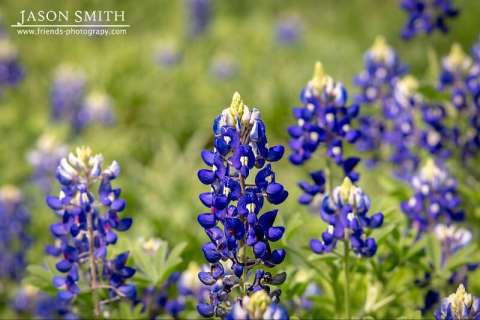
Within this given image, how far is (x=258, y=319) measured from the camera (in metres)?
2.09

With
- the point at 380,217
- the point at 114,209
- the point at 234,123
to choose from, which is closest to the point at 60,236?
the point at 114,209

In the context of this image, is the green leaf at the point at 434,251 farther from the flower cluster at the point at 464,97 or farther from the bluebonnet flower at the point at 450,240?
the flower cluster at the point at 464,97

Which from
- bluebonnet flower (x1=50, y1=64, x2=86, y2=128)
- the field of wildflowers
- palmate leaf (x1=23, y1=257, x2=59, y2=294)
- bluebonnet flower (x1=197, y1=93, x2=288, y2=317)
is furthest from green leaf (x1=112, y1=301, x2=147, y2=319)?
bluebonnet flower (x1=50, y1=64, x2=86, y2=128)

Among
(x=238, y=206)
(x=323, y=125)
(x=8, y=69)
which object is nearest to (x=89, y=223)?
(x=238, y=206)

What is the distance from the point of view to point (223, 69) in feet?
27.6

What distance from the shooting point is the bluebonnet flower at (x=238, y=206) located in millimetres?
2500

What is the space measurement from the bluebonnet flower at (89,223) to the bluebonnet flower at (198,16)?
→ 6828 mm

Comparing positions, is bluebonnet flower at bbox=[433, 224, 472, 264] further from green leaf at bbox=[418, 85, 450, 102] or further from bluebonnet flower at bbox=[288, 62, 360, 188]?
green leaf at bbox=[418, 85, 450, 102]

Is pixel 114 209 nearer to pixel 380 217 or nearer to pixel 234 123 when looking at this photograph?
pixel 234 123

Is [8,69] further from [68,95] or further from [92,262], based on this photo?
[92,262]

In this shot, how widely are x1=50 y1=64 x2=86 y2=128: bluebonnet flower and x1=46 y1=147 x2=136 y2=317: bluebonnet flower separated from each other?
172 inches

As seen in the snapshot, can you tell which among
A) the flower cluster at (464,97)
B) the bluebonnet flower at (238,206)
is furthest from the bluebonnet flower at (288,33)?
the bluebonnet flower at (238,206)

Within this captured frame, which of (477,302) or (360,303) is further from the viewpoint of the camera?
(360,303)

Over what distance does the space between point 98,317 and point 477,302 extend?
1430 mm
